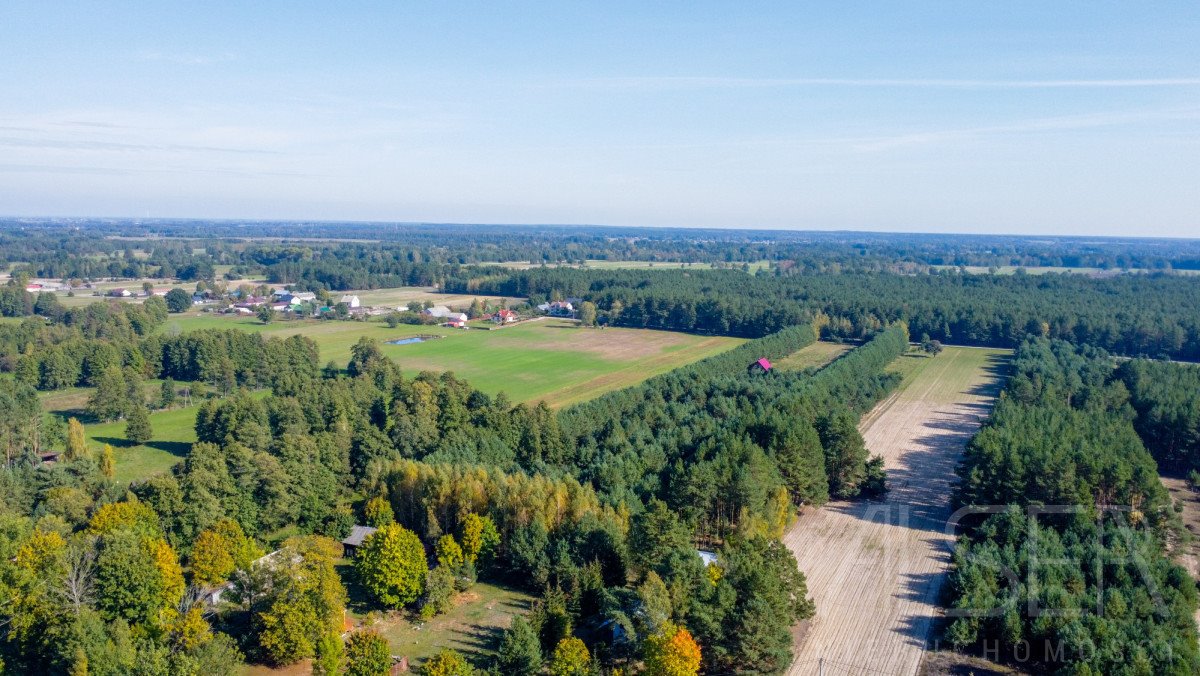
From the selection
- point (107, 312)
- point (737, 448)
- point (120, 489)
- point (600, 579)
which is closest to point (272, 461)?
point (120, 489)

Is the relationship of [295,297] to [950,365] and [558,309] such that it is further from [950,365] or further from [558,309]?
[950,365]

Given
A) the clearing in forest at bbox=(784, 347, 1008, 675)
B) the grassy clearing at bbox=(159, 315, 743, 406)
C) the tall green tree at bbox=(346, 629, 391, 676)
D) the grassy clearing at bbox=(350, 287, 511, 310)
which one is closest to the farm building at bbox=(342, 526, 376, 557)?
the tall green tree at bbox=(346, 629, 391, 676)

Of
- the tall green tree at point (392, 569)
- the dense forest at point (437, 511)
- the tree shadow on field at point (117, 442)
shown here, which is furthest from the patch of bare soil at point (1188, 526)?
the tree shadow on field at point (117, 442)

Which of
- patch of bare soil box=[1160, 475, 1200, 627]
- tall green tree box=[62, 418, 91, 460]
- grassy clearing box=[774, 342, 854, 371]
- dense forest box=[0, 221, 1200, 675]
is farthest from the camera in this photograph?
grassy clearing box=[774, 342, 854, 371]

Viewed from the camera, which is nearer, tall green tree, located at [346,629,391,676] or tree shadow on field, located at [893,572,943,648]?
tall green tree, located at [346,629,391,676]

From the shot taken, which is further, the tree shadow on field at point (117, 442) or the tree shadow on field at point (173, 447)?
the tree shadow on field at point (117, 442)

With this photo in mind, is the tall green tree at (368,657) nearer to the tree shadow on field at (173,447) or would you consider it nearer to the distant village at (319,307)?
the tree shadow on field at (173,447)

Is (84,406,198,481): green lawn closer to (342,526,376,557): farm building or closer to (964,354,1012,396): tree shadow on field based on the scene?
(342,526,376,557): farm building

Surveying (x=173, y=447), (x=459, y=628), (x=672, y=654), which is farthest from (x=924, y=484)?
(x=173, y=447)
